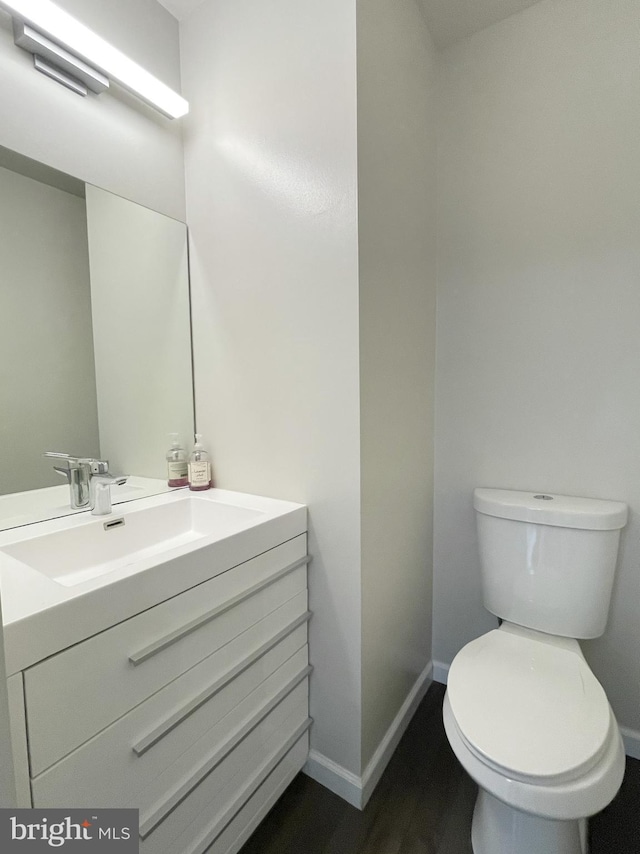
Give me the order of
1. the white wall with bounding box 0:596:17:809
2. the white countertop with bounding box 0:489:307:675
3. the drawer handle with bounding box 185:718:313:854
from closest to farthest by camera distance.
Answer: the white wall with bounding box 0:596:17:809 < the white countertop with bounding box 0:489:307:675 < the drawer handle with bounding box 185:718:313:854

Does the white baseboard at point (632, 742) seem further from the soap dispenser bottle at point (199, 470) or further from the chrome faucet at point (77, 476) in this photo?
the chrome faucet at point (77, 476)

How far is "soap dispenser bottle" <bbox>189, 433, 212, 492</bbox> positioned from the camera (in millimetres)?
1488

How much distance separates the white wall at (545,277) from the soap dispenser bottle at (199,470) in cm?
90

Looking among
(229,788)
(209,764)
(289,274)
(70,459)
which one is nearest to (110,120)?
(289,274)

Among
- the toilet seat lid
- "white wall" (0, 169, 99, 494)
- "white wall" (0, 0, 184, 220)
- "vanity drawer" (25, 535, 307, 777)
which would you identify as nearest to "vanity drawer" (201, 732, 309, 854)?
"vanity drawer" (25, 535, 307, 777)

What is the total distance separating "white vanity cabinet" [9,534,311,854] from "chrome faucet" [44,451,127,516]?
0.48 meters

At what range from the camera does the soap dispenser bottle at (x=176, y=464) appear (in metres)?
1.54

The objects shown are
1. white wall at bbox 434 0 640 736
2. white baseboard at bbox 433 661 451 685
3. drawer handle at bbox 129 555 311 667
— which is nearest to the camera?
drawer handle at bbox 129 555 311 667

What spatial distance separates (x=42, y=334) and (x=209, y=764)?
1195 mm

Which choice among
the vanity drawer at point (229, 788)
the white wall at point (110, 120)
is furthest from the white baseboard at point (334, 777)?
the white wall at point (110, 120)

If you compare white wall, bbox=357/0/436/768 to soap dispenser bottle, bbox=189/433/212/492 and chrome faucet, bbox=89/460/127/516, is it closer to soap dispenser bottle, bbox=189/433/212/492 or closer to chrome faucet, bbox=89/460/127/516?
soap dispenser bottle, bbox=189/433/212/492

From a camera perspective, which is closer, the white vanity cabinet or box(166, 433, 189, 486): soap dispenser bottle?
the white vanity cabinet

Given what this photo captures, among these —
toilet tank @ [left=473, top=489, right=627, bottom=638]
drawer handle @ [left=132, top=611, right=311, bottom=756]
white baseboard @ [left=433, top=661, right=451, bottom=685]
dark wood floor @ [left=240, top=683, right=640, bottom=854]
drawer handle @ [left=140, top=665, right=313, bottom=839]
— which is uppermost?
toilet tank @ [left=473, top=489, right=627, bottom=638]

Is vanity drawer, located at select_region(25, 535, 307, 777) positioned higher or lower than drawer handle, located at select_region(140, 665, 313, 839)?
higher
